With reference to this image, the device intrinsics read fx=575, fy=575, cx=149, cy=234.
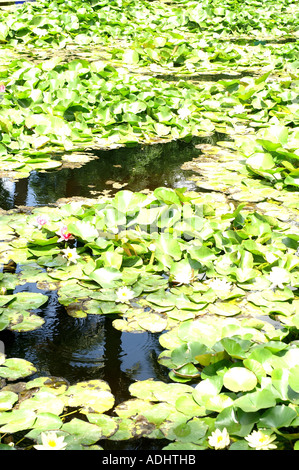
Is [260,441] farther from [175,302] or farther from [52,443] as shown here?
[175,302]

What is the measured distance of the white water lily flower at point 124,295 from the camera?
77.2 inches

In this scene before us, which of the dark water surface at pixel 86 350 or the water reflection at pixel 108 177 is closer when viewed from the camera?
the dark water surface at pixel 86 350

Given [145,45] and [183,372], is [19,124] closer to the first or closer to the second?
[183,372]

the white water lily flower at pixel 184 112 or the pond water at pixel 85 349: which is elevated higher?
the white water lily flower at pixel 184 112

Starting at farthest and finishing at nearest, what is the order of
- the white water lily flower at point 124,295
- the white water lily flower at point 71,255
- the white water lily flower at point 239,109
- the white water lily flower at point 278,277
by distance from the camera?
the white water lily flower at point 239,109, the white water lily flower at point 71,255, the white water lily flower at point 278,277, the white water lily flower at point 124,295

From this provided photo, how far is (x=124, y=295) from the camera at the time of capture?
6.46 feet

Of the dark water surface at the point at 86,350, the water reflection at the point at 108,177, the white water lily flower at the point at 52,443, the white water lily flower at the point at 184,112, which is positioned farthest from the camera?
the white water lily flower at the point at 184,112

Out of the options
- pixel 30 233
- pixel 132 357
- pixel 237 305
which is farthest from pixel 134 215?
pixel 132 357

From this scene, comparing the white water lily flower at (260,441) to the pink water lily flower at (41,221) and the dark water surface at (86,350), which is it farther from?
the pink water lily flower at (41,221)

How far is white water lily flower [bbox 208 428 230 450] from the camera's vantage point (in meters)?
1.33

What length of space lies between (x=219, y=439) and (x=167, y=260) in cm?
92

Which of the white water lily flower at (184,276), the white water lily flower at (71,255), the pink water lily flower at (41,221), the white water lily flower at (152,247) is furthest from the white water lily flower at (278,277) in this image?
the pink water lily flower at (41,221)

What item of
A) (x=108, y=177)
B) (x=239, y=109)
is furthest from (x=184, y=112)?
(x=108, y=177)

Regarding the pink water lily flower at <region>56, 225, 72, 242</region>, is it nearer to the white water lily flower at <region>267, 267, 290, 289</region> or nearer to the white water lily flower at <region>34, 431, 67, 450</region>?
the white water lily flower at <region>267, 267, 290, 289</region>
